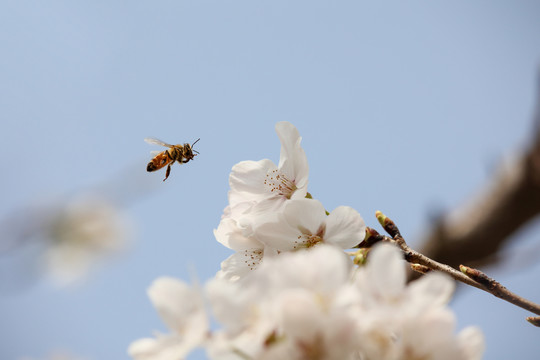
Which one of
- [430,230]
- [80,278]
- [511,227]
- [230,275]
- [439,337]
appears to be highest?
[80,278]

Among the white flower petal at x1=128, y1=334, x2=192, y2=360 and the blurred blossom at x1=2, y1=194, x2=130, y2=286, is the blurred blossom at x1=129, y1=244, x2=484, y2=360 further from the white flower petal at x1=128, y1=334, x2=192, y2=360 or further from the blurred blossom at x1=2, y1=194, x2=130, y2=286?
the blurred blossom at x1=2, y1=194, x2=130, y2=286

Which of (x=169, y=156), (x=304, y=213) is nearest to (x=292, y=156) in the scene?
(x=304, y=213)

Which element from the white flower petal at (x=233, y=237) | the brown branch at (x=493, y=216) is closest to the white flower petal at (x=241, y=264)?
the white flower petal at (x=233, y=237)

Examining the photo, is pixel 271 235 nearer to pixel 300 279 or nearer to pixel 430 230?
pixel 300 279

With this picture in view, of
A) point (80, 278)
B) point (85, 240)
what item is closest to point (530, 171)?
point (85, 240)

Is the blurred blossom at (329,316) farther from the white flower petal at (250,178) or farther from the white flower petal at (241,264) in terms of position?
the white flower petal at (250,178)

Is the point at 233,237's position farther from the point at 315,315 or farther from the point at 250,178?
the point at 315,315
